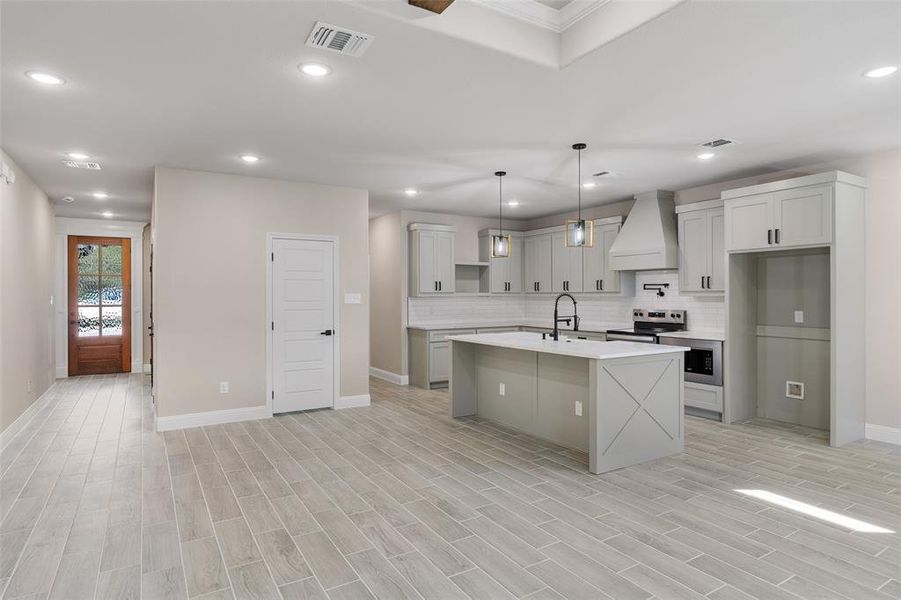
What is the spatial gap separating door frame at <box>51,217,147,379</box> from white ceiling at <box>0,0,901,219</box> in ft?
11.5

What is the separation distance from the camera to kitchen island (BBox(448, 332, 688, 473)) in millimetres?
4020

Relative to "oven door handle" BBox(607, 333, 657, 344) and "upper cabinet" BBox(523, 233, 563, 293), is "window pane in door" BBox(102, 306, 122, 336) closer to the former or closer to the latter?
"upper cabinet" BBox(523, 233, 563, 293)

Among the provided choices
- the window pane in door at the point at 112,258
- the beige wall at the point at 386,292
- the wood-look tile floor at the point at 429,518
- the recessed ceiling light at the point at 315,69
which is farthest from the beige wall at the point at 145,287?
the recessed ceiling light at the point at 315,69

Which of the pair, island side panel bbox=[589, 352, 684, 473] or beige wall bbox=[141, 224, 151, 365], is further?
beige wall bbox=[141, 224, 151, 365]

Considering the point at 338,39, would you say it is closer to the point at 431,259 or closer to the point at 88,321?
the point at 431,259

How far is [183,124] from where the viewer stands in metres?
4.05

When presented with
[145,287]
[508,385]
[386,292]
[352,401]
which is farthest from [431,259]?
[145,287]

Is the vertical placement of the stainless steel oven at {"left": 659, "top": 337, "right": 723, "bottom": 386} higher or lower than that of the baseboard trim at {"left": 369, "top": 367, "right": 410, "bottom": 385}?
higher

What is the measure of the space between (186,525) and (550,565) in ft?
7.13

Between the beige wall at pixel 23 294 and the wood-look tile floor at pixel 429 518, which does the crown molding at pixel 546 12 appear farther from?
the beige wall at pixel 23 294

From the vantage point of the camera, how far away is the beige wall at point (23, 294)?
4.97 metres

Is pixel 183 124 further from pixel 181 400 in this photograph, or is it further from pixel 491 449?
pixel 491 449

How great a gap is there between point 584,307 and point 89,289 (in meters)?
8.38

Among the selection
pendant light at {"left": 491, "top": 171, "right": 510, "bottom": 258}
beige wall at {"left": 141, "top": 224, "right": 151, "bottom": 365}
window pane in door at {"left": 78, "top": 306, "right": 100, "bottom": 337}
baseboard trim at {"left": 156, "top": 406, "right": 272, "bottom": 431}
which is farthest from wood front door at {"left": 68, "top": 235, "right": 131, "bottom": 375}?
pendant light at {"left": 491, "top": 171, "right": 510, "bottom": 258}
